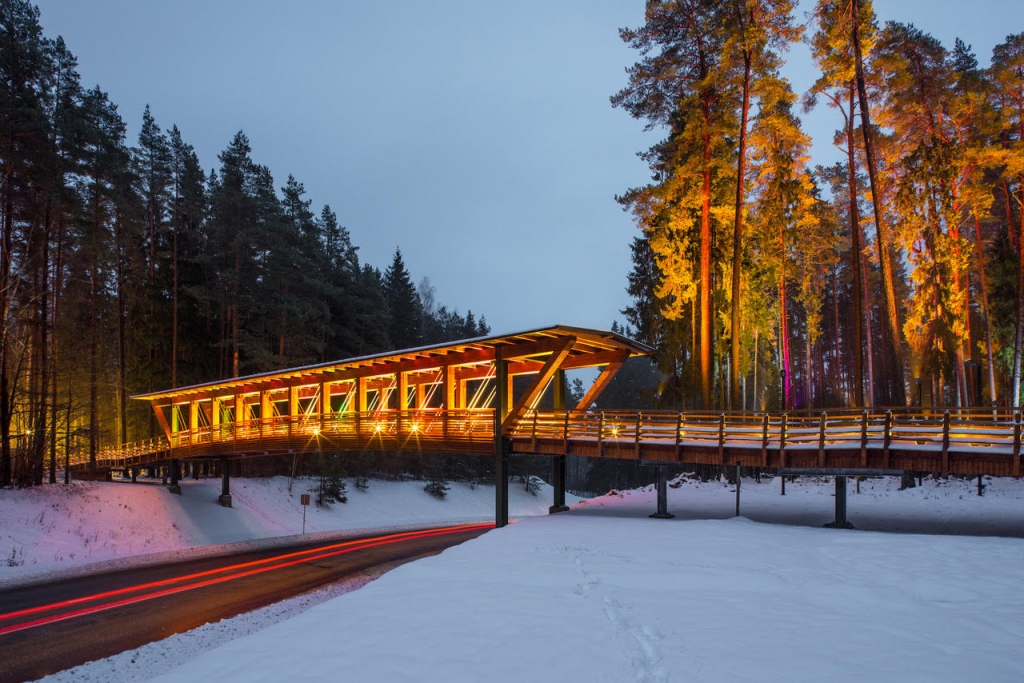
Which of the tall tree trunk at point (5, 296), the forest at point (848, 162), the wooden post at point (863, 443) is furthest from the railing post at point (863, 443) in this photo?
the tall tree trunk at point (5, 296)

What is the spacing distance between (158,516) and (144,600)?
12.4 m

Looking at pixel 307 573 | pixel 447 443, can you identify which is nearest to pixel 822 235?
pixel 447 443

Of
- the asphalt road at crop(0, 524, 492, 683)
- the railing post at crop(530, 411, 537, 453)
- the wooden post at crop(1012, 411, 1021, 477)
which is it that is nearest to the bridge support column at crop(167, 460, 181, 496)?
the asphalt road at crop(0, 524, 492, 683)

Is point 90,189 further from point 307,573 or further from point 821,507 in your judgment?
Answer: point 821,507

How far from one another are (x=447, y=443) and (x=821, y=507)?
11637 millimetres

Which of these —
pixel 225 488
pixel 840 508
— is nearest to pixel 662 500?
pixel 840 508

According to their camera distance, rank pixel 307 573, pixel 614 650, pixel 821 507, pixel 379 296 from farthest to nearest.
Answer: pixel 379 296 < pixel 821 507 < pixel 307 573 < pixel 614 650

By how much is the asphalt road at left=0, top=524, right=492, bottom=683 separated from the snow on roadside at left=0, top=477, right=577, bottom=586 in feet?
7.87

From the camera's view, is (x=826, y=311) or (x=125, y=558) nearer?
(x=125, y=558)

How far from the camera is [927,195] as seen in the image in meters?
21.7

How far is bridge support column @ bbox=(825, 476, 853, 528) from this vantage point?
48.1 ft

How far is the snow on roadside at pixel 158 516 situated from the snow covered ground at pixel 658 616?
396 inches

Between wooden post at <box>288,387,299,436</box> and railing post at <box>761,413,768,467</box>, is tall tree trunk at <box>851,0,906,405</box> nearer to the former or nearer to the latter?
railing post at <box>761,413,768,467</box>

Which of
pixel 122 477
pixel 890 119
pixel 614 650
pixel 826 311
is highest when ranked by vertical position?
pixel 890 119
